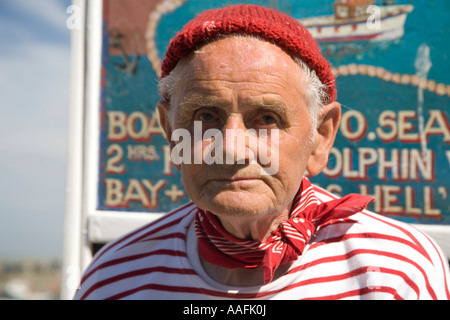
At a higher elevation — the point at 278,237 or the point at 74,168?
the point at 74,168

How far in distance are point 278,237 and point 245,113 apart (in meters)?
0.46

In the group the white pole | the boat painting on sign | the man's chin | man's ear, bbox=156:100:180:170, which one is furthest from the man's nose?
the white pole

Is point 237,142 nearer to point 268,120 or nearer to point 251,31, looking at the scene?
point 268,120

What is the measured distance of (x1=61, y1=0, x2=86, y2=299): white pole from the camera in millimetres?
2830

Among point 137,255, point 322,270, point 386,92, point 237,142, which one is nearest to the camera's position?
point 237,142

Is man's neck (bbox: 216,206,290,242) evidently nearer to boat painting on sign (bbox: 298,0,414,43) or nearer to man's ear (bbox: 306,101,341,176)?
man's ear (bbox: 306,101,341,176)

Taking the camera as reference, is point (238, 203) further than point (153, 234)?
No

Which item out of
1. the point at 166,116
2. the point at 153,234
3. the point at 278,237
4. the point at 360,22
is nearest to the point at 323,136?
the point at 278,237

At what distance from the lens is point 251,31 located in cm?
134

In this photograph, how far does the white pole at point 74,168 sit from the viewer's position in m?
2.83

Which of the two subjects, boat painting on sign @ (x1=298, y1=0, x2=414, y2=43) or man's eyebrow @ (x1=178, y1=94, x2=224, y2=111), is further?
boat painting on sign @ (x1=298, y1=0, x2=414, y2=43)

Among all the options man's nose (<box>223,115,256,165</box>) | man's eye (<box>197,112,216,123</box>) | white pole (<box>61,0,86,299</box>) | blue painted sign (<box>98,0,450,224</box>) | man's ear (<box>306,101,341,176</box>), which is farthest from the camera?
white pole (<box>61,0,86,299</box>)

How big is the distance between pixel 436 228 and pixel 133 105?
6.54ft

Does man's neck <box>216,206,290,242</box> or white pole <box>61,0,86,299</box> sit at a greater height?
white pole <box>61,0,86,299</box>
